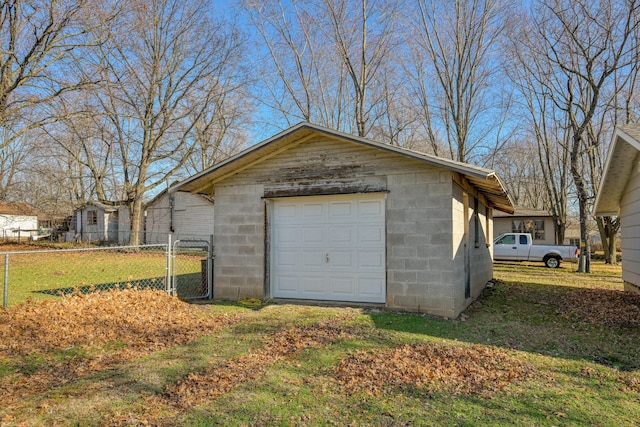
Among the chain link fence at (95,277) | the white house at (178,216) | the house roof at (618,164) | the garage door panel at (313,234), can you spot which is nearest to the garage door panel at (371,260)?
the garage door panel at (313,234)

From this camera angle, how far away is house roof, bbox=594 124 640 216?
289 inches

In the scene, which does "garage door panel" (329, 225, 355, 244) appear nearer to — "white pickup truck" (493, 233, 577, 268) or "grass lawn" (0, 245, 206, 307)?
"grass lawn" (0, 245, 206, 307)

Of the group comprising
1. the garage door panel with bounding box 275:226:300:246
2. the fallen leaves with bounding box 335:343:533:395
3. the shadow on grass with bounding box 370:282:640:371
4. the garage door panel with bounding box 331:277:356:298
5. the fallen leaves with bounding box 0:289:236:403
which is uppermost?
the garage door panel with bounding box 275:226:300:246

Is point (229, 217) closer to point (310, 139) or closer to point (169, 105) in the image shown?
point (310, 139)

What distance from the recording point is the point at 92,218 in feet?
107

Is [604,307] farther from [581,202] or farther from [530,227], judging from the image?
[530,227]

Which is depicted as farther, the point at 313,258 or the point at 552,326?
the point at 313,258

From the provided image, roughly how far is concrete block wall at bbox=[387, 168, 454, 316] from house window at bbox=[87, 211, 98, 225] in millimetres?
31242

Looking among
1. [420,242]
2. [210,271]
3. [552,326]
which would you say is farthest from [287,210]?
[552,326]

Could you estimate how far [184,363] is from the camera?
4.92 m

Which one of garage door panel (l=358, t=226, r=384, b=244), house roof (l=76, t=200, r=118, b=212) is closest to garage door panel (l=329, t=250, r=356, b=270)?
garage door panel (l=358, t=226, r=384, b=244)

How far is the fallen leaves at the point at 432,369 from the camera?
167 inches

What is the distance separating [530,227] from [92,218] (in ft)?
110

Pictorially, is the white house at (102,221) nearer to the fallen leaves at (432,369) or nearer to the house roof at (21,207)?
the house roof at (21,207)
